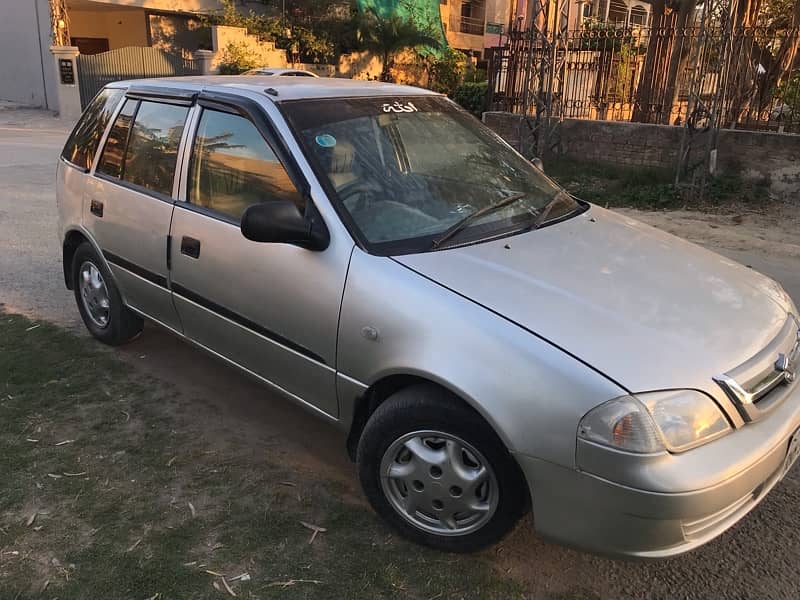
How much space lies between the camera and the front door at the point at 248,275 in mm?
2947

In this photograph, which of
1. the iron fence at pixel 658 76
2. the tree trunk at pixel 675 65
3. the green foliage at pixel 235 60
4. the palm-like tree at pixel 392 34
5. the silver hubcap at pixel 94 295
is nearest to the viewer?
the silver hubcap at pixel 94 295

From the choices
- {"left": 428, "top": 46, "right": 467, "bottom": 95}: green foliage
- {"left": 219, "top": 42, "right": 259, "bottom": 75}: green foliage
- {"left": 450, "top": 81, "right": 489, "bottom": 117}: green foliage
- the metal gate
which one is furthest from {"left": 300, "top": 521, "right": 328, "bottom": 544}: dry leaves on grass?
{"left": 428, "top": 46, "right": 467, "bottom": 95}: green foliage

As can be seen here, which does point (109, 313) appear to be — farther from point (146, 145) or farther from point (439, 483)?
point (439, 483)

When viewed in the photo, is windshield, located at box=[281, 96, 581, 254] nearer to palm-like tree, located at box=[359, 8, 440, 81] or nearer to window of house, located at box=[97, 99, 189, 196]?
window of house, located at box=[97, 99, 189, 196]

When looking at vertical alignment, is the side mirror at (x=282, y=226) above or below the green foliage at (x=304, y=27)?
below

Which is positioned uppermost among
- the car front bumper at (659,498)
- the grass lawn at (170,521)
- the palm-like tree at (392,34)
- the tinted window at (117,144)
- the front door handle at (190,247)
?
the palm-like tree at (392,34)

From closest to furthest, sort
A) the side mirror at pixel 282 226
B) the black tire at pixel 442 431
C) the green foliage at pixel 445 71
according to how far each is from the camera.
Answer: the black tire at pixel 442 431, the side mirror at pixel 282 226, the green foliage at pixel 445 71

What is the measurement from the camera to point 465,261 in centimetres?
279

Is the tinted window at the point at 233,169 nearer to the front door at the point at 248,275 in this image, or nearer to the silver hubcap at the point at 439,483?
the front door at the point at 248,275

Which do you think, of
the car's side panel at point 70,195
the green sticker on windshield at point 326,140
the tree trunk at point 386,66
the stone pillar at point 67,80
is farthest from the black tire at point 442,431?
the tree trunk at point 386,66

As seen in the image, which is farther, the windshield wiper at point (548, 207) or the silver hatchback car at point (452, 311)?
the windshield wiper at point (548, 207)

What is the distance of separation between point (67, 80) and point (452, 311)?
2177 centimetres

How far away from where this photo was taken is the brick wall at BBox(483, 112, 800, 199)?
9227 mm

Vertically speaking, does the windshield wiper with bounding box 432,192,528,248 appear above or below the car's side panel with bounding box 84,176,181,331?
above
